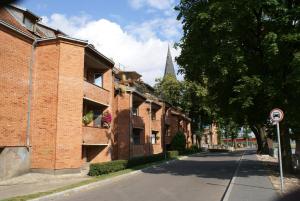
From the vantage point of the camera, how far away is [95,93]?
25.6m

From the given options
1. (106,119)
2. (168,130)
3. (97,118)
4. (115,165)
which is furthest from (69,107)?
(168,130)

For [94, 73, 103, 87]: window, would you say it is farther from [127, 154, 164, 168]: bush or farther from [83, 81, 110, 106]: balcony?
[127, 154, 164, 168]: bush

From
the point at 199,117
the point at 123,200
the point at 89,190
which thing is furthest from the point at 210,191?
the point at 199,117

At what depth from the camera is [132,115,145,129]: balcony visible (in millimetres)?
35600

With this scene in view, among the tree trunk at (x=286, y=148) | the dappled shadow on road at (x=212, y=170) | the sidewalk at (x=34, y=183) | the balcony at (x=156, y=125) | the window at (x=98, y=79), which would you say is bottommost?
the sidewalk at (x=34, y=183)

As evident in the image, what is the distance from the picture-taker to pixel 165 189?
14805mm

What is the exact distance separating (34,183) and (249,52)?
41.2 feet

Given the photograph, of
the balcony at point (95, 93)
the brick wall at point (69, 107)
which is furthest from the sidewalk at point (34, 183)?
the balcony at point (95, 93)

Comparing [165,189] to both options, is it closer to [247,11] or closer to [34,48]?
[247,11]

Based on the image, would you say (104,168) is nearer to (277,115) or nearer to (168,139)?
(277,115)

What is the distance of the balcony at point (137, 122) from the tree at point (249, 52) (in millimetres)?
15571

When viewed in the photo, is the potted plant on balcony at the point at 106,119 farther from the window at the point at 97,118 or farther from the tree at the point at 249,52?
the tree at the point at 249,52

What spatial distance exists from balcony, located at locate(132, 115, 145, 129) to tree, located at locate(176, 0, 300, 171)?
15.6 m

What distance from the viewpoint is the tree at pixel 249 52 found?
16.8 m
